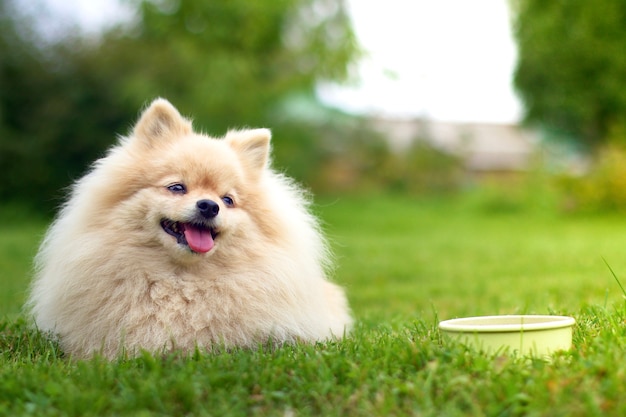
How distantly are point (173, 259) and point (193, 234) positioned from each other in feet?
0.62

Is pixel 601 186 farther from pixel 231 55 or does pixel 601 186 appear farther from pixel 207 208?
pixel 207 208

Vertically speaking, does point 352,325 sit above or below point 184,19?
below

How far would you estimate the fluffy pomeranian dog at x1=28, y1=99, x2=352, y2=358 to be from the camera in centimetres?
350

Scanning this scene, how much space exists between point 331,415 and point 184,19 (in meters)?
19.1

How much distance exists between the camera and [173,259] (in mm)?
3613

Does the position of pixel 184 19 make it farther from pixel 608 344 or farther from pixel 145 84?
pixel 608 344

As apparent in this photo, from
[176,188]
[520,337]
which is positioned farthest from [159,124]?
[520,337]

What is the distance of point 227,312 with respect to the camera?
11.6 ft

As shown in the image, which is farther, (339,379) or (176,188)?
(176,188)

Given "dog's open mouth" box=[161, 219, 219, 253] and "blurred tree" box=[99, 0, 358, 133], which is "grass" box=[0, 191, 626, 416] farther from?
"blurred tree" box=[99, 0, 358, 133]

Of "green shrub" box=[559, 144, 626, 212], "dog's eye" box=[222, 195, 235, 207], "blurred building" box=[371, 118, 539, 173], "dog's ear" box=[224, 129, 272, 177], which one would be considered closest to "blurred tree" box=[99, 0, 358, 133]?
"blurred building" box=[371, 118, 539, 173]

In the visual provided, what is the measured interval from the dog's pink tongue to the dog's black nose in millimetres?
135

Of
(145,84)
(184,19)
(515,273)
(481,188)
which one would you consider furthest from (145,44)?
(515,273)

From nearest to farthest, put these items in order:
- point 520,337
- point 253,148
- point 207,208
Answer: point 520,337, point 207,208, point 253,148
